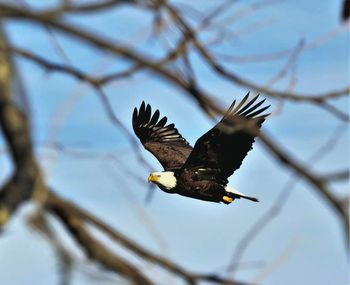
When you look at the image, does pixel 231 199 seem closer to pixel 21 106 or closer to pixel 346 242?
pixel 21 106

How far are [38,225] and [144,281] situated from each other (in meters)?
0.44

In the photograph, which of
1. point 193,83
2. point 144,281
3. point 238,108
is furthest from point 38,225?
point 238,108

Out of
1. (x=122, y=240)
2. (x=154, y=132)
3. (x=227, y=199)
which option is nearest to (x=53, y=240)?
(x=122, y=240)

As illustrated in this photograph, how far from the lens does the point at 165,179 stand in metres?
5.40

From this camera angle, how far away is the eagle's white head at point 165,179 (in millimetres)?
5242

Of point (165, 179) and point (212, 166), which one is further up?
point (212, 166)

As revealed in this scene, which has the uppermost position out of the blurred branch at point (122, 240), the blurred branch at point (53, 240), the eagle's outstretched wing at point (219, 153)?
the eagle's outstretched wing at point (219, 153)

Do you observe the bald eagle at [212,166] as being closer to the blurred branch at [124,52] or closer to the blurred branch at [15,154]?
the blurred branch at [124,52]

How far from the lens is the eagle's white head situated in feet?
17.2

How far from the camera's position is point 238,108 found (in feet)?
16.4

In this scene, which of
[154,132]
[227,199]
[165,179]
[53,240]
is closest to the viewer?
[53,240]

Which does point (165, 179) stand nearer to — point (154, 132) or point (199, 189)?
point (199, 189)

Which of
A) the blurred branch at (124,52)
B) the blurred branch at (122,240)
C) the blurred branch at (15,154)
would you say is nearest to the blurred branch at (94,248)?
the blurred branch at (122,240)

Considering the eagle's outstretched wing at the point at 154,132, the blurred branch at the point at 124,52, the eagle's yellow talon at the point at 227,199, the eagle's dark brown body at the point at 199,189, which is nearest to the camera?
the blurred branch at the point at 124,52
